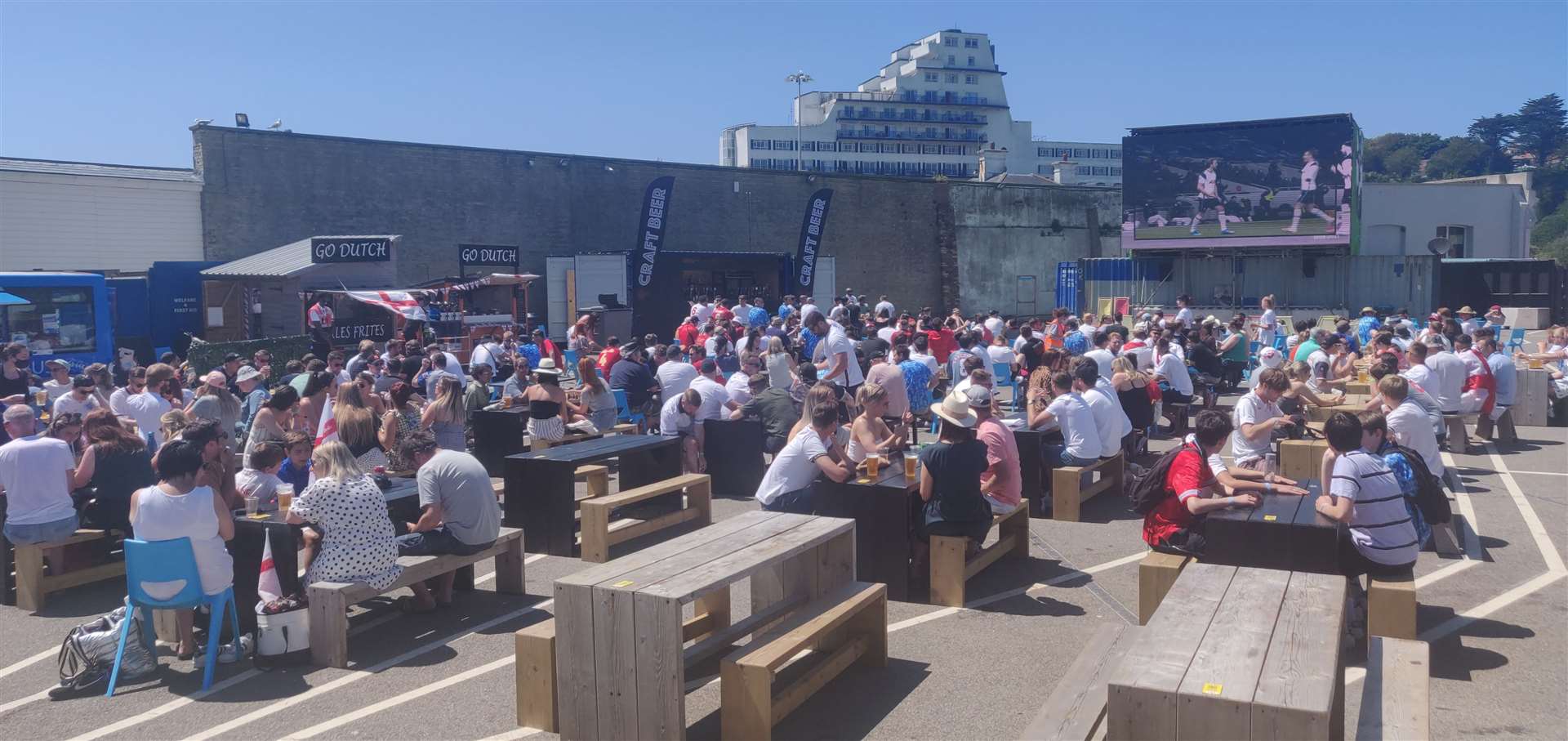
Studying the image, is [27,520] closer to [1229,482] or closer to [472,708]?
[472,708]

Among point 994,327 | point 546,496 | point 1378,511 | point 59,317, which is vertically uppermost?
point 59,317

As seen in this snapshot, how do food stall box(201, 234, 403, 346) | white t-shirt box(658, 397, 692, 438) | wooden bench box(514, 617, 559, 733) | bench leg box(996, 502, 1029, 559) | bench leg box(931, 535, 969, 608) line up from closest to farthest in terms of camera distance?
wooden bench box(514, 617, 559, 733), bench leg box(931, 535, 969, 608), bench leg box(996, 502, 1029, 559), white t-shirt box(658, 397, 692, 438), food stall box(201, 234, 403, 346)

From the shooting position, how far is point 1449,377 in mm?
11367

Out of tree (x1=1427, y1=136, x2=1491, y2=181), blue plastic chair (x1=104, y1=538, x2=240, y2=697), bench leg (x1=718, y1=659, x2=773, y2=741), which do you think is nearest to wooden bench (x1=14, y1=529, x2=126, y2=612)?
blue plastic chair (x1=104, y1=538, x2=240, y2=697)

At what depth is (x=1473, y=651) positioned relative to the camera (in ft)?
18.9

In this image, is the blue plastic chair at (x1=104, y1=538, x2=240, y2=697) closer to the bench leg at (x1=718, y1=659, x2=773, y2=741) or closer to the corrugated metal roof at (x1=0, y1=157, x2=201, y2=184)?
the bench leg at (x1=718, y1=659, x2=773, y2=741)

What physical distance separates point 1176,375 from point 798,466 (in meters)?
7.12

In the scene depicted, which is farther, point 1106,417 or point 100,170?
point 100,170

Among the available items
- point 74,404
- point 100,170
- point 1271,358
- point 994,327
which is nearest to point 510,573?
point 74,404

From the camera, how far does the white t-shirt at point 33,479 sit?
270 inches

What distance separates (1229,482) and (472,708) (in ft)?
13.5

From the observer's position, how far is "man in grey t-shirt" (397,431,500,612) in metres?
6.48

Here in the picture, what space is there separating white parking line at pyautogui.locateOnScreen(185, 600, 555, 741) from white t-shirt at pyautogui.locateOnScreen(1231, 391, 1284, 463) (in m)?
5.24

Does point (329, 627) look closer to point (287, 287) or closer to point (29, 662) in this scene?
point (29, 662)
